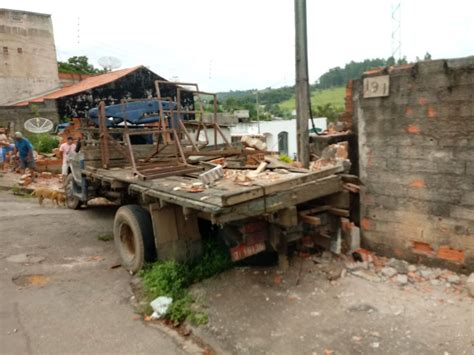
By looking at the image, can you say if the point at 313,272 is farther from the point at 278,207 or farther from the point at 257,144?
the point at 257,144

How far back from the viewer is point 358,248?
457 cm

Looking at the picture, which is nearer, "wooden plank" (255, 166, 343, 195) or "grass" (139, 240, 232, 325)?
"wooden plank" (255, 166, 343, 195)

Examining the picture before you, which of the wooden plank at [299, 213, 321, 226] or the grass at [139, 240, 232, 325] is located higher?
the wooden plank at [299, 213, 321, 226]

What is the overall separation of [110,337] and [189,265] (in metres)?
1.28

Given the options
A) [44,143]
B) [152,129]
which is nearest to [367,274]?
[152,129]

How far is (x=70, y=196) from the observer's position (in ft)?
26.5

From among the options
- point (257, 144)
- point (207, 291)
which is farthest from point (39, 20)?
point (207, 291)

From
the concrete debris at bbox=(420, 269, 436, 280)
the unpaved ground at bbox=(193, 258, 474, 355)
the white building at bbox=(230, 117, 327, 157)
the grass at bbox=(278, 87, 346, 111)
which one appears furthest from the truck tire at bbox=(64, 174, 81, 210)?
the grass at bbox=(278, 87, 346, 111)

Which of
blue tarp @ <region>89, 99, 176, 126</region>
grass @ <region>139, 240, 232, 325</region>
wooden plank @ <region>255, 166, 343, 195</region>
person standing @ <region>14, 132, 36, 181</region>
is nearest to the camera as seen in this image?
wooden plank @ <region>255, 166, 343, 195</region>

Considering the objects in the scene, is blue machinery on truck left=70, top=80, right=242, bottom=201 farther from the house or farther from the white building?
the white building

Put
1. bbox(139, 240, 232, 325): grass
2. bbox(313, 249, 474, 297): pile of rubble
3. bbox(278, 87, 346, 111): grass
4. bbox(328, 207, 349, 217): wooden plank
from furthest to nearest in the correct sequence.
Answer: bbox(278, 87, 346, 111): grass < bbox(328, 207, 349, 217): wooden plank < bbox(313, 249, 474, 297): pile of rubble < bbox(139, 240, 232, 325): grass

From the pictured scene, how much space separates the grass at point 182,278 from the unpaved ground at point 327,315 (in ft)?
0.46

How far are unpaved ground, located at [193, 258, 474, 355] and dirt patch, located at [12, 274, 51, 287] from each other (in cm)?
194

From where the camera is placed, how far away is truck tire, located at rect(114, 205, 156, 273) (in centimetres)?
460
